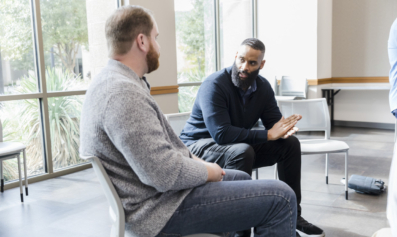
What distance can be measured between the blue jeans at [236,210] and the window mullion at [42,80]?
2884 mm

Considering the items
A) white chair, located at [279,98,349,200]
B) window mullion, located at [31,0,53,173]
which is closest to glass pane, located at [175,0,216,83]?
window mullion, located at [31,0,53,173]

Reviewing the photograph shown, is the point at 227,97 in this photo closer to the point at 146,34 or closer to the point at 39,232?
the point at 146,34

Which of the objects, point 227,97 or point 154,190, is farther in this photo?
point 227,97

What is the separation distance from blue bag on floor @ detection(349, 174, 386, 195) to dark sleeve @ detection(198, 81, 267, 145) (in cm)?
125

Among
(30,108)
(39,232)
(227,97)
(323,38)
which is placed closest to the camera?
(227,97)

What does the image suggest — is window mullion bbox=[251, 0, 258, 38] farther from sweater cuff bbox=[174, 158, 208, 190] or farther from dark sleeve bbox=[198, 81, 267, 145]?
sweater cuff bbox=[174, 158, 208, 190]

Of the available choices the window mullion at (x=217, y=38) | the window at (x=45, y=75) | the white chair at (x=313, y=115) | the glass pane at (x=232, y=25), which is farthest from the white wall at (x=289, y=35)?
the white chair at (x=313, y=115)

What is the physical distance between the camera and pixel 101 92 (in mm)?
1041

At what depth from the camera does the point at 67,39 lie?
3.85 metres

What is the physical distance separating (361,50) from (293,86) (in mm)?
1496

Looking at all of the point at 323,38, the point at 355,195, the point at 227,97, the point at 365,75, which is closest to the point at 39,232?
the point at 227,97

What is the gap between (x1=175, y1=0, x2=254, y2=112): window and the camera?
208 inches

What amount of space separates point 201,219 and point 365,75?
5.93m

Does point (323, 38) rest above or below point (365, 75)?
above
